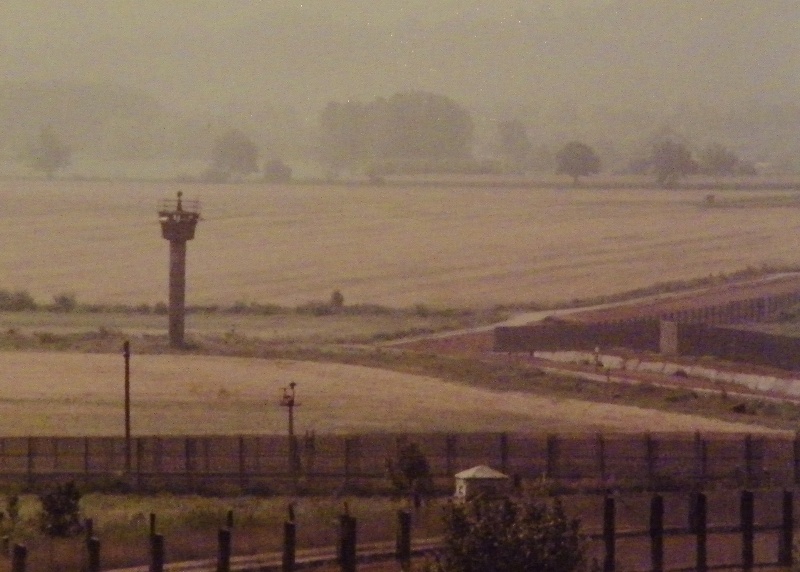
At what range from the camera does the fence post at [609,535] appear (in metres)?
12.1

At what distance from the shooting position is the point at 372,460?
1923 cm

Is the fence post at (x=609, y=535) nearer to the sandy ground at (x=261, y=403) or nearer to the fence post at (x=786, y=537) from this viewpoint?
the fence post at (x=786, y=537)

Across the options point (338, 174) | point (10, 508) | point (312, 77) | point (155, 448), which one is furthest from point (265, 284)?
point (312, 77)

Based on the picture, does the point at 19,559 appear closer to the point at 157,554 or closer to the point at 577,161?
the point at 157,554

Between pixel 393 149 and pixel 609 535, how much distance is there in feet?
328

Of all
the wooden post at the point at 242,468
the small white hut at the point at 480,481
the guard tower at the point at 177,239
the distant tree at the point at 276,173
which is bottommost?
the wooden post at the point at 242,468

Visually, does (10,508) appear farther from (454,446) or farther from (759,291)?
(759,291)

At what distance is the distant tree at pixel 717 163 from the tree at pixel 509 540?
87.7 metres

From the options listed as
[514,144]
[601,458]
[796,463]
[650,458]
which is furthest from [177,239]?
[514,144]

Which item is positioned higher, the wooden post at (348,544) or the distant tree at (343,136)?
the distant tree at (343,136)

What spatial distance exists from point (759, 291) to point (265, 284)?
15634 millimetres

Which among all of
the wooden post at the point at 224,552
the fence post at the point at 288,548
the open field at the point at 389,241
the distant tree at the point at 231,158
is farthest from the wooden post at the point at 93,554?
the distant tree at the point at 231,158

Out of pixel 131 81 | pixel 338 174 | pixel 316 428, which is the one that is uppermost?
pixel 131 81

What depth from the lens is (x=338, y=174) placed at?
110 meters
